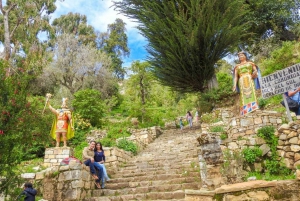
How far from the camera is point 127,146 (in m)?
11.4

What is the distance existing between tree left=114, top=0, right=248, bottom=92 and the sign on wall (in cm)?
961

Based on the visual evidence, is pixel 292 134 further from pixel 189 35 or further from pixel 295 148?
pixel 189 35

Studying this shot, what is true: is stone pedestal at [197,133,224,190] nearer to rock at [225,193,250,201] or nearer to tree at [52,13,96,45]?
rock at [225,193,250,201]

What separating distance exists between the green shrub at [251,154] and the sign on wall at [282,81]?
1.87m

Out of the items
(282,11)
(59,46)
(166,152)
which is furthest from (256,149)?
(59,46)

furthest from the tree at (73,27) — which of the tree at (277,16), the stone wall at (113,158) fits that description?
the stone wall at (113,158)

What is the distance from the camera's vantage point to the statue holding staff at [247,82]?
1102cm

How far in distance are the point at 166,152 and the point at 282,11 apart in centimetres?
1639

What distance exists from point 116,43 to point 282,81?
3381cm

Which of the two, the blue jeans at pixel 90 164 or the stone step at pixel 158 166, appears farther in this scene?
the stone step at pixel 158 166

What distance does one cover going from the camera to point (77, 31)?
36.6m

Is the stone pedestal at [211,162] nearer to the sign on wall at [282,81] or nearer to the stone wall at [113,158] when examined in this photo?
the sign on wall at [282,81]

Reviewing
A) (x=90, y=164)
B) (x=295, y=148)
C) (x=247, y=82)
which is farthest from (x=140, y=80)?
(x=295, y=148)

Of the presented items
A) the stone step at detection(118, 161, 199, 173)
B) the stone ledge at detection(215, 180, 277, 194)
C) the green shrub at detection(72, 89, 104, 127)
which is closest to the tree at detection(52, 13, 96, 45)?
the green shrub at detection(72, 89, 104, 127)
